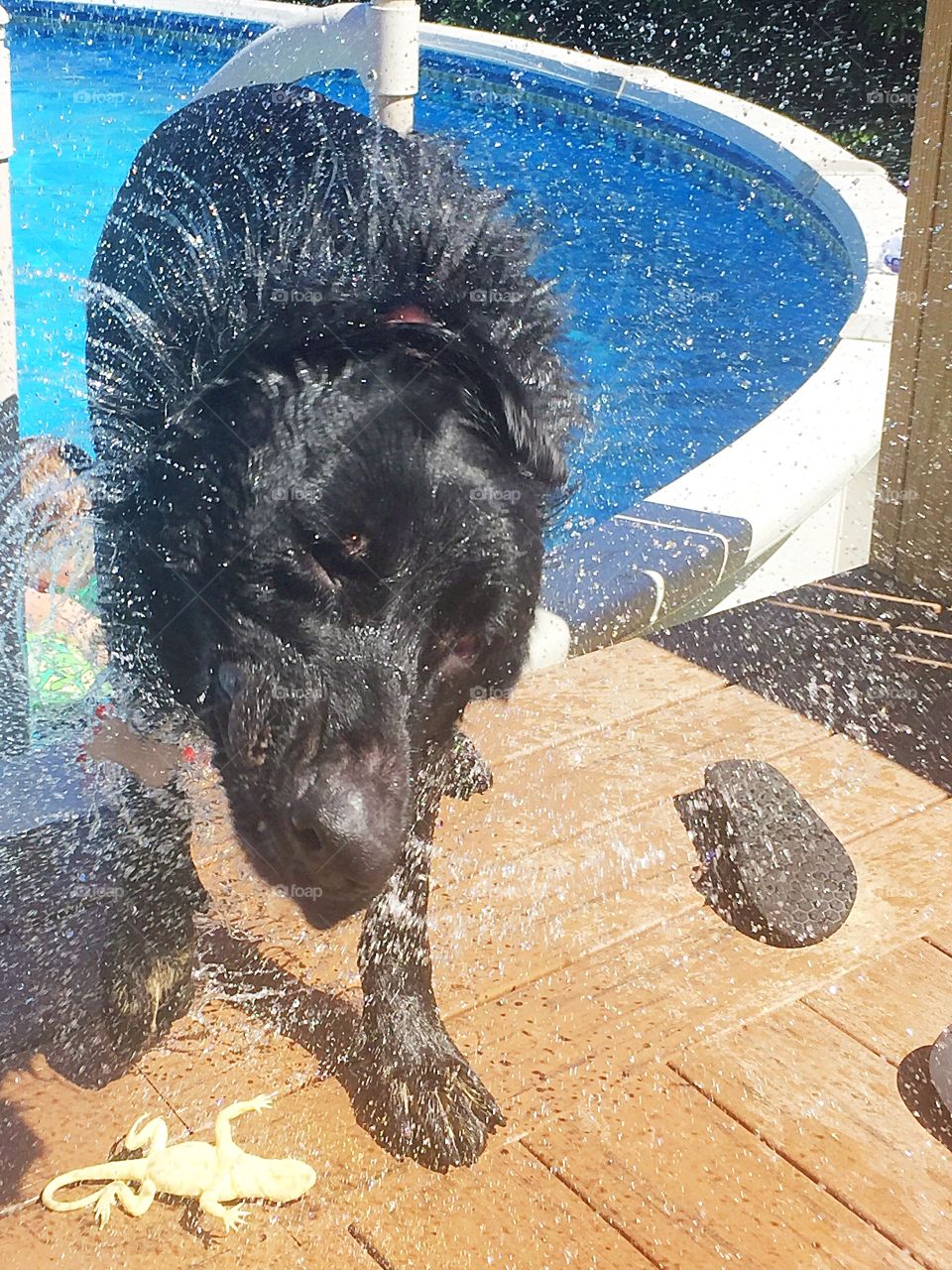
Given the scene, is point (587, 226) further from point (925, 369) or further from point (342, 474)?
point (925, 369)

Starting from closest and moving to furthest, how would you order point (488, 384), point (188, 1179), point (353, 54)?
1. point (188, 1179)
2. point (488, 384)
3. point (353, 54)

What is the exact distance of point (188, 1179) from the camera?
89 cm

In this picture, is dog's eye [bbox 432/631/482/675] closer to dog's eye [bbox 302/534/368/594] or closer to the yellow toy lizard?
dog's eye [bbox 302/534/368/594]

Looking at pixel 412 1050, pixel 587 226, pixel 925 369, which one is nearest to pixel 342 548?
pixel 412 1050

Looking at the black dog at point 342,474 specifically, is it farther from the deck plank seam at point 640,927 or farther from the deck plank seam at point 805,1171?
the deck plank seam at point 805,1171

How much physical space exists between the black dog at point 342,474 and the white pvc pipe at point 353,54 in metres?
0.04

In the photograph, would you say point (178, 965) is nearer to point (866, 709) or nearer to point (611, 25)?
point (866, 709)

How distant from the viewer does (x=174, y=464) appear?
3.33 ft

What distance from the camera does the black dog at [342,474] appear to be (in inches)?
37.3

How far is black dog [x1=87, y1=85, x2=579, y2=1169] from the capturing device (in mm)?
947

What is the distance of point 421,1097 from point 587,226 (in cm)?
96

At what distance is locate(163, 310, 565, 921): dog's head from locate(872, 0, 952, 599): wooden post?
2.90 ft

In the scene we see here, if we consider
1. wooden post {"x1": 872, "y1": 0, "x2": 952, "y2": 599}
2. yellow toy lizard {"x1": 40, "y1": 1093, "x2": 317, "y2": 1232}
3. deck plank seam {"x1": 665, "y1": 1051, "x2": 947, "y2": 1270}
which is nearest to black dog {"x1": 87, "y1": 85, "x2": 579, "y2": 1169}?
yellow toy lizard {"x1": 40, "y1": 1093, "x2": 317, "y2": 1232}

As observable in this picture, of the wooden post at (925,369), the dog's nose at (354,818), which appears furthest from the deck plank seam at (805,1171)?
the wooden post at (925,369)
